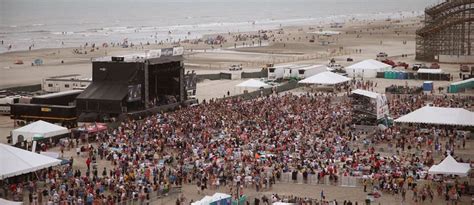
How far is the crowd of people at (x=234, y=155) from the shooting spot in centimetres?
2498

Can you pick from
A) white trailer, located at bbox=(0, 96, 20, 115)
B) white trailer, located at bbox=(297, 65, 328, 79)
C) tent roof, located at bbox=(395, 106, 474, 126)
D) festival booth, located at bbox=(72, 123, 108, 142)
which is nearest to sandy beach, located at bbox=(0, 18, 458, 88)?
white trailer, located at bbox=(0, 96, 20, 115)

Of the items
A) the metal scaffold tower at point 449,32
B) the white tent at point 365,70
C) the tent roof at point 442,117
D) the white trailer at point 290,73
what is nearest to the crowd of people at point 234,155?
the tent roof at point 442,117

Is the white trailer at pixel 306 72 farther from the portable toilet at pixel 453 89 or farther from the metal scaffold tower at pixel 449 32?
the metal scaffold tower at pixel 449 32

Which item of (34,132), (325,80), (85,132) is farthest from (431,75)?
(34,132)

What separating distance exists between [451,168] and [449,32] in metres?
47.7

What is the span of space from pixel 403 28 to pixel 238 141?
110 m

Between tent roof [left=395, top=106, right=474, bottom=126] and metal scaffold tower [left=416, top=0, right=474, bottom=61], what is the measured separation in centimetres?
3532

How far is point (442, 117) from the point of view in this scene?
3406cm

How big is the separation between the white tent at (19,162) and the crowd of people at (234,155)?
0.58 m

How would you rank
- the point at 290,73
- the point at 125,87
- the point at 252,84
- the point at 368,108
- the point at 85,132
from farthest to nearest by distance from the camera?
1. the point at 290,73
2. the point at 252,84
3. the point at 125,87
4. the point at 368,108
5. the point at 85,132

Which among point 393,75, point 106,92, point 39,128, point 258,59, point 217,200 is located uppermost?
point 258,59

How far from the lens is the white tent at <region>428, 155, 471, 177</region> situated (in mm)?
25000

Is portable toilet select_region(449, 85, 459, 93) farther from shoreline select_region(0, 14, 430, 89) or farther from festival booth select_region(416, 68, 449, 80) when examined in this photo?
shoreline select_region(0, 14, 430, 89)

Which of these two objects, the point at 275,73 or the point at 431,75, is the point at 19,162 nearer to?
the point at 275,73
